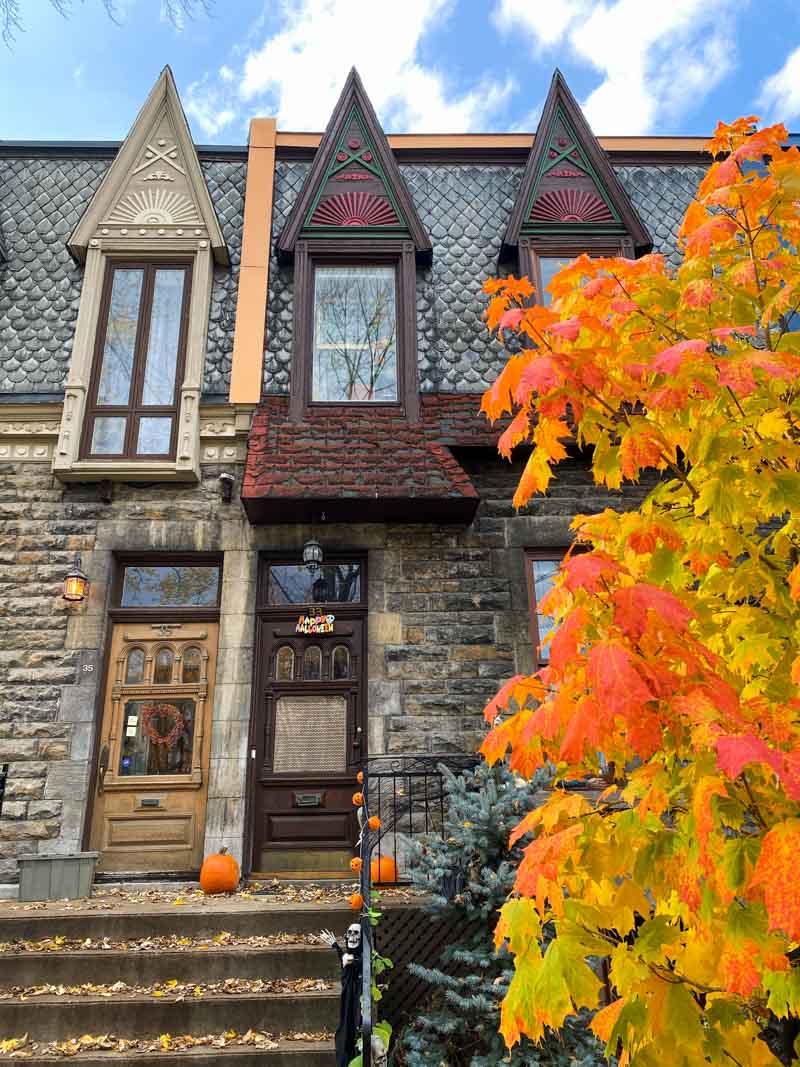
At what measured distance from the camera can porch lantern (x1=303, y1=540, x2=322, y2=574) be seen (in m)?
7.77

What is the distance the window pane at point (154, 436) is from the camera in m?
8.46

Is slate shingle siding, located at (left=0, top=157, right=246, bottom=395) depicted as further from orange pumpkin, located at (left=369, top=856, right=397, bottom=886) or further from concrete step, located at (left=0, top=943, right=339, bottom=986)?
concrete step, located at (left=0, top=943, right=339, bottom=986)

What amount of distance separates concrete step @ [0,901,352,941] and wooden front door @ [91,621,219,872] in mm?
1744

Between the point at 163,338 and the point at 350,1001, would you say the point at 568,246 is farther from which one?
the point at 350,1001

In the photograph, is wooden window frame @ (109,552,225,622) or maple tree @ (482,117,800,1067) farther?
wooden window frame @ (109,552,225,622)

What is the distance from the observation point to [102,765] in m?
7.62

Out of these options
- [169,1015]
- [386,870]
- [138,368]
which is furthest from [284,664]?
[138,368]

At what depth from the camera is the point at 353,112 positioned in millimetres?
10352

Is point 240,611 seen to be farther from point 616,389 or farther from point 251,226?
point 616,389

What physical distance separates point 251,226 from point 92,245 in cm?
191

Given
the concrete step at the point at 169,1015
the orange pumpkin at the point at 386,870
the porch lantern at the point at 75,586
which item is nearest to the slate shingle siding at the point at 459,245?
the porch lantern at the point at 75,586

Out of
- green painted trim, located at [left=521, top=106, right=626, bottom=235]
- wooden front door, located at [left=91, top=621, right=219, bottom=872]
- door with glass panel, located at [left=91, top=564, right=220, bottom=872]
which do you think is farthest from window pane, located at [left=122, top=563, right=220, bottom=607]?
green painted trim, located at [left=521, top=106, right=626, bottom=235]

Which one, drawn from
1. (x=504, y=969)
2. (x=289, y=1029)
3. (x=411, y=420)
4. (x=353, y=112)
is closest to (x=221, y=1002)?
(x=289, y=1029)

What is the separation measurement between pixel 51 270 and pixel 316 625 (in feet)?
18.2
